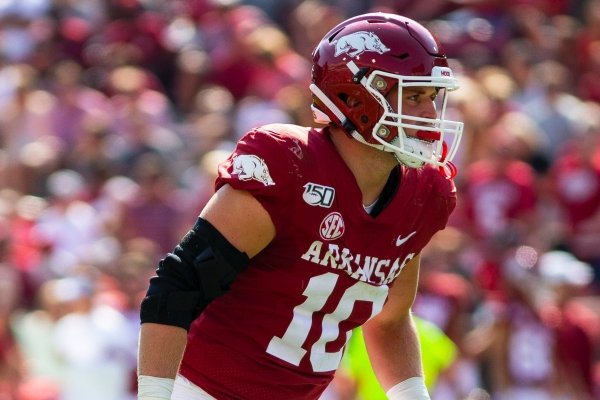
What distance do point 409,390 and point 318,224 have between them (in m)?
0.77

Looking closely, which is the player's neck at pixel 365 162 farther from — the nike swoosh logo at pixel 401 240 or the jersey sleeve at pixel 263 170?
the jersey sleeve at pixel 263 170

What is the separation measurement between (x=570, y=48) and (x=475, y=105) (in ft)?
4.43

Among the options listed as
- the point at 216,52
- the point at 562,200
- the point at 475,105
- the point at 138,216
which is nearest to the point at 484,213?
the point at 562,200

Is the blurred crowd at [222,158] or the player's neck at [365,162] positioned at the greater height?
the player's neck at [365,162]

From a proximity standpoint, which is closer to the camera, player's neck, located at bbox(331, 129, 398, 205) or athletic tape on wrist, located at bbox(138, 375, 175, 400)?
athletic tape on wrist, located at bbox(138, 375, 175, 400)

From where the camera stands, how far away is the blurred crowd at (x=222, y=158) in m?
7.63

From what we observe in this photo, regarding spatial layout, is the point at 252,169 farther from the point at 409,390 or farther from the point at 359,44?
the point at 409,390

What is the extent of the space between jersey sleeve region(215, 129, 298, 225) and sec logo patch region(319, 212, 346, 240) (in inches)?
6.0

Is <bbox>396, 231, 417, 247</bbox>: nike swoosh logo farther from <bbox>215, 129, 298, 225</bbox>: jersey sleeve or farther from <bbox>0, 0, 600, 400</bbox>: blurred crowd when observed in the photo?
<bbox>0, 0, 600, 400</bbox>: blurred crowd

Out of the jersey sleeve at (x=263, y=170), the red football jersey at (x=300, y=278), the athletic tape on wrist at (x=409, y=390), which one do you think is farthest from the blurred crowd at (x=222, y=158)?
the jersey sleeve at (x=263, y=170)

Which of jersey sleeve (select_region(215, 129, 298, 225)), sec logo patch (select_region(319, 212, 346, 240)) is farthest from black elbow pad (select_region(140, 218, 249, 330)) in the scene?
sec logo patch (select_region(319, 212, 346, 240))

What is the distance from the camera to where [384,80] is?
3.69m

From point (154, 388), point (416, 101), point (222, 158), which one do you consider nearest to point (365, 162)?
point (416, 101)

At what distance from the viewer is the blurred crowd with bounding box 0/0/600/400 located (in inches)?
300
